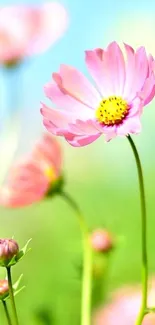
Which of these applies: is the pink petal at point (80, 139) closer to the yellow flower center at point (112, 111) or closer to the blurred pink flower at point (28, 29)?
the yellow flower center at point (112, 111)

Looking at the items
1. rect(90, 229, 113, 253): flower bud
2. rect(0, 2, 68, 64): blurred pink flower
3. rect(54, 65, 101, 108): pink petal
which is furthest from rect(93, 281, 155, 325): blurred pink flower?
rect(0, 2, 68, 64): blurred pink flower

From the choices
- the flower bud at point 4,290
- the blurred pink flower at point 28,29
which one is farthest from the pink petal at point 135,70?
the blurred pink flower at point 28,29

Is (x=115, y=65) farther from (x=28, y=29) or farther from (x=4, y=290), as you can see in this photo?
(x=28, y=29)

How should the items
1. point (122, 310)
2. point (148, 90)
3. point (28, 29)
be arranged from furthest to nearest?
point (28, 29) → point (122, 310) → point (148, 90)

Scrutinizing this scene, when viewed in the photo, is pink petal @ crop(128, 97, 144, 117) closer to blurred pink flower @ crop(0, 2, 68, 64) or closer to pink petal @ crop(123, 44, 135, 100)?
Answer: pink petal @ crop(123, 44, 135, 100)

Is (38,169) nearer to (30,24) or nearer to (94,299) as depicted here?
(94,299)

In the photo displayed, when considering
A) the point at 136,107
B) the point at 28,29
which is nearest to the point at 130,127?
the point at 136,107
